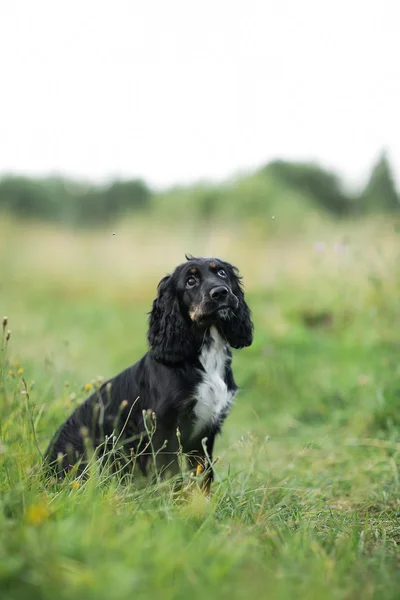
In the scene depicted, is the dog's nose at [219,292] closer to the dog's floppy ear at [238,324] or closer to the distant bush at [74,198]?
the dog's floppy ear at [238,324]

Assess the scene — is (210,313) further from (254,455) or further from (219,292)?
(254,455)

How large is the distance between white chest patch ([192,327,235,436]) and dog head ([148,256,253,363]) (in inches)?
3.1

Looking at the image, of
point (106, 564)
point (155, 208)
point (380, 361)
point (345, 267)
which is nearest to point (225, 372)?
point (106, 564)

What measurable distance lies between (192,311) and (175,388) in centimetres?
49

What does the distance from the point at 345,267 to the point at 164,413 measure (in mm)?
6107

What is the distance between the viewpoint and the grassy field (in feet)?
5.60

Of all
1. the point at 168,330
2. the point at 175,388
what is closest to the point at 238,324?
the point at 168,330

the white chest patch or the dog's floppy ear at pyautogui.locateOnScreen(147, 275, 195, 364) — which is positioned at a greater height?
the dog's floppy ear at pyautogui.locateOnScreen(147, 275, 195, 364)

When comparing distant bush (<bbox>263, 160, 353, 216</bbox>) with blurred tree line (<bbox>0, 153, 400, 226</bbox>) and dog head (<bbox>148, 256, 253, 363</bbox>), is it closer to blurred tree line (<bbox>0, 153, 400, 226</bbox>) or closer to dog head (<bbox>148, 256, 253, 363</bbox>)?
blurred tree line (<bbox>0, 153, 400, 226</bbox>)

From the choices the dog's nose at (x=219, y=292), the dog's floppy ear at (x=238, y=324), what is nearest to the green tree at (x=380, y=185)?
the dog's floppy ear at (x=238, y=324)

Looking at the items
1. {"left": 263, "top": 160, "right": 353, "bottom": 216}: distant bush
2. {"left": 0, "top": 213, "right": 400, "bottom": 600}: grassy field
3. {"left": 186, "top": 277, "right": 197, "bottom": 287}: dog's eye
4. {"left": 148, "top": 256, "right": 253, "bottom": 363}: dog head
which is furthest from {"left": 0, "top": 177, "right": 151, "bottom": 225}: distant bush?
{"left": 186, "top": 277, "right": 197, "bottom": 287}: dog's eye

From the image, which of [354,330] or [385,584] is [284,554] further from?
[354,330]

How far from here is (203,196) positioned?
2417 centimetres

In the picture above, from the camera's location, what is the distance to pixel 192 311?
3307 millimetres
